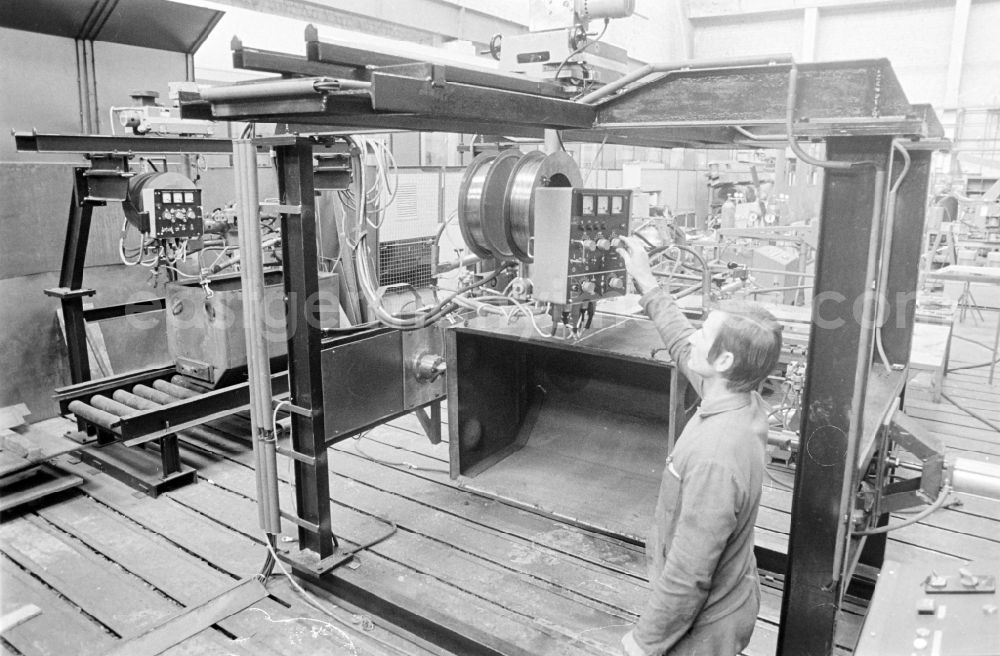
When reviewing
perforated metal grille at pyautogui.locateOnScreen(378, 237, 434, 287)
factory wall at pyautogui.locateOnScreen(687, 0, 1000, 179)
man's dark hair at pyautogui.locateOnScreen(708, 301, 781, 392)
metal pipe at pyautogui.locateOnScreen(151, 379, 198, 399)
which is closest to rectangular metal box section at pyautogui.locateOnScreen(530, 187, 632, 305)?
man's dark hair at pyautogui.locateOnScreen(708, 301, 781, 392)

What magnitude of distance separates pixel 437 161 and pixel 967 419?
5.45 m

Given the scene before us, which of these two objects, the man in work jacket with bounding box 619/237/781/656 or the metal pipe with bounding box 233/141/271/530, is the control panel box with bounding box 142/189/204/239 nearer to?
the metal pipe with bounding box 233/141/271/530

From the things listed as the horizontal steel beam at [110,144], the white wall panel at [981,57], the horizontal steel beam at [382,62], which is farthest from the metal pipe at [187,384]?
the white wall panel at [981,57]

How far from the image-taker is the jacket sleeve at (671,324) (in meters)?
2.06

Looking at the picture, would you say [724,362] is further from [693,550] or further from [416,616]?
[416,616]

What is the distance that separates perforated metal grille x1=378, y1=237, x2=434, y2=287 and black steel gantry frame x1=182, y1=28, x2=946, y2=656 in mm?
3694

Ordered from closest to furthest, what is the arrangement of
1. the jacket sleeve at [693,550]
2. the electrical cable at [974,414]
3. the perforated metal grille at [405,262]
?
the jacket sleeve at [693,550]
the electrical cable at [974,414]
the perforated metal grille at [405,262]

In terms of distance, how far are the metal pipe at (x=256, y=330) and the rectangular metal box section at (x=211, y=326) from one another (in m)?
1.26

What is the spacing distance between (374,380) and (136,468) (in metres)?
1.30

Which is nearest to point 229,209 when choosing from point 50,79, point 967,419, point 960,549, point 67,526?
point 50,79

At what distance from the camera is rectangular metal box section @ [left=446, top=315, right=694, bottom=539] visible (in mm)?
3023

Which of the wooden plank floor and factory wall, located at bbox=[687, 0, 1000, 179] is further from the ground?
factory wall, located at bbox=[687, 0, 1000, 179]

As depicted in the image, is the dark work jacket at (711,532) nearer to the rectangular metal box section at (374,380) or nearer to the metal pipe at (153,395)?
the rectangular metal box section at (374,380)

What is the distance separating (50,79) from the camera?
14.2 ft
